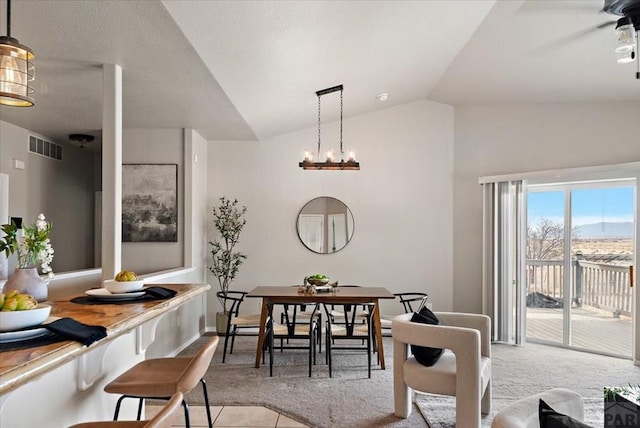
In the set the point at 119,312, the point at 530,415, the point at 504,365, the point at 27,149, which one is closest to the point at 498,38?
the point at 504,365

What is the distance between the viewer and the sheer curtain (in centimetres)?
591

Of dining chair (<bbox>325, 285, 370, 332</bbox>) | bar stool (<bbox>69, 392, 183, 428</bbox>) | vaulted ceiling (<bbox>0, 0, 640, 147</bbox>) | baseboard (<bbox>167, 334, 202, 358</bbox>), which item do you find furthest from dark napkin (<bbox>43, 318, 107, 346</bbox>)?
dining chair (<bbox>325, 285, 370, 332</bbox>)

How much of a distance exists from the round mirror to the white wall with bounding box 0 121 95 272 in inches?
125

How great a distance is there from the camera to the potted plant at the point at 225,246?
20.6 ft

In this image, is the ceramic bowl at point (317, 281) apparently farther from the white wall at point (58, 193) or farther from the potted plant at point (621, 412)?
the potted plant at point (621, 412)

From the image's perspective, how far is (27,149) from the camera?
5559 millimetres

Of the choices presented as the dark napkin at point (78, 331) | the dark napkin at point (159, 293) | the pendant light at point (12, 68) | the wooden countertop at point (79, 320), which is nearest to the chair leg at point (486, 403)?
the wooden countertop at point (79, 320)

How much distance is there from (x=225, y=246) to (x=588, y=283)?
4.64 m

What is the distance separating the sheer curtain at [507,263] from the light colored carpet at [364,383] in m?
0.37

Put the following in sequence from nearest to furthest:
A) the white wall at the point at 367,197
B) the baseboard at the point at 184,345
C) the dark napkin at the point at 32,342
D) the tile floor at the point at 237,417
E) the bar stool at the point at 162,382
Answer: the dark napkin at the point at 32,342
the bar stool at the point at 162,382
the tile floor at the point at 237,417
the baseboard at the point at 184,345
the white wall at the point at 367,197

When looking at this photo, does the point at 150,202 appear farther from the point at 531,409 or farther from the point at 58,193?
the point at 531,409

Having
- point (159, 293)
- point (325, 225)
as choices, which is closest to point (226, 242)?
point (325, 225)

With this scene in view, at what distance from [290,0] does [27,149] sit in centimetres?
420

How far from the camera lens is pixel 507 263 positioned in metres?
6.00
